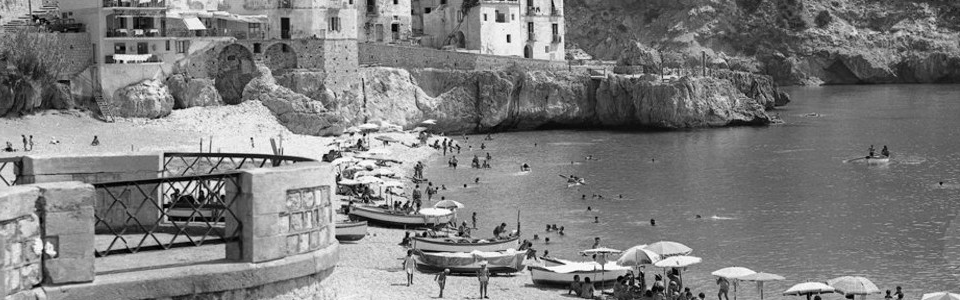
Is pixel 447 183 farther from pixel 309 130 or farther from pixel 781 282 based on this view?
pixel 781 282

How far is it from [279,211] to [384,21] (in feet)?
288

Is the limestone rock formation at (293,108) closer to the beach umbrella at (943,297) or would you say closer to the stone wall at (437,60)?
the stone wall at (437,60)

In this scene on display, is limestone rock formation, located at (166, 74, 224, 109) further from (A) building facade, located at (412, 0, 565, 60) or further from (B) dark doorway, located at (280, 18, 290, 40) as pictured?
(A) building facade, located at (412, 0, 565, 60)

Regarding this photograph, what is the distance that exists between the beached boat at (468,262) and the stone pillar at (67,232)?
33.1 metres

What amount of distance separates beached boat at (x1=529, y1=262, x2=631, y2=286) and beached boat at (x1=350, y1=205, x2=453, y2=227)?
12313 millimetres

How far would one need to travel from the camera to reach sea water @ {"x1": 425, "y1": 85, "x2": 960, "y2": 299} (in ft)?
163

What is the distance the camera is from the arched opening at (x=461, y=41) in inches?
4088

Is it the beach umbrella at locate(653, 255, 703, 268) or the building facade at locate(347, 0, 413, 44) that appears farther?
the building facade at locate(347, 0, 413, 44)

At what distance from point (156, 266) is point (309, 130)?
73.8 meters

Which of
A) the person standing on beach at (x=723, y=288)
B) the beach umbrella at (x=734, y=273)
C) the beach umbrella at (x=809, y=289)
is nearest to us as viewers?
the beach umbrella at (x=809, y=289)

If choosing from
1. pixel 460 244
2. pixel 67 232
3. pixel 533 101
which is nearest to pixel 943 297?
pixel 460 244

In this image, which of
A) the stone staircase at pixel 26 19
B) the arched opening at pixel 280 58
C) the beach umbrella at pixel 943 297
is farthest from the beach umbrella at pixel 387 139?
the beach umbrella at pixel 943 297

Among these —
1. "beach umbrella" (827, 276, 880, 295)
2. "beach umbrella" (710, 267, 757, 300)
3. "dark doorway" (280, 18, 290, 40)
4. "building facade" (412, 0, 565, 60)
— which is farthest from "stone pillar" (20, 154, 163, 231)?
"building facade" (412, 0, 565, 60)

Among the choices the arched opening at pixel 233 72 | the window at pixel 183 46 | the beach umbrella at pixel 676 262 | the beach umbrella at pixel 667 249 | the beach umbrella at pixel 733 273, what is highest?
the window at pixel 183 46
